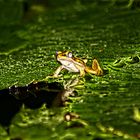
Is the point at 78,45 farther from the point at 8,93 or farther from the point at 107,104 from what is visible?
the point at 107,104

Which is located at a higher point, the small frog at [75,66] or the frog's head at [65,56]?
the frog's head at [65,56]

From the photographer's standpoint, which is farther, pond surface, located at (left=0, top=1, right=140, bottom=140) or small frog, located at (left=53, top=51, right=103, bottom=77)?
small frog, located at (left=53, top=51, right=103, bottom=77)

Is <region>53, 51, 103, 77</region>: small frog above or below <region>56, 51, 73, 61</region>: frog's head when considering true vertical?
below

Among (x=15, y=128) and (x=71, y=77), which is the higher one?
(x=71, y=77)

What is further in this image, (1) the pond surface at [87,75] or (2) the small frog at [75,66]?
(2) the small frog at [75,66]

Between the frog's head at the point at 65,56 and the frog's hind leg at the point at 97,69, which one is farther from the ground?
the frog's head at the point at 65,56

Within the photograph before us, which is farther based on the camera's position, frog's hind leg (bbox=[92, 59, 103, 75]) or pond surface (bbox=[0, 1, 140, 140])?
frog's hind leg (bbox=[92, 59, 103, 75])

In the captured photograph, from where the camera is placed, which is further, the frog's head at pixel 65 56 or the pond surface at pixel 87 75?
the frog's head at pixel 65 56

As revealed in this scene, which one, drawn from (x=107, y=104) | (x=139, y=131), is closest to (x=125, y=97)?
(x=107, y=104)
